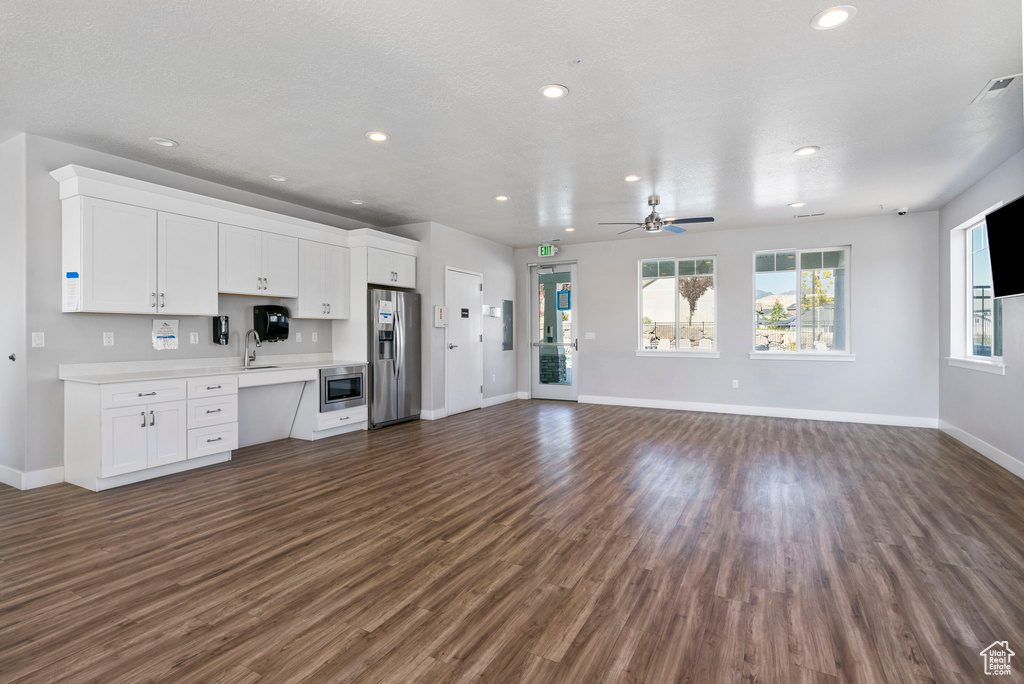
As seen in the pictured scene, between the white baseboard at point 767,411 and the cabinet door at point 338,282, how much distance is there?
429 centimetres

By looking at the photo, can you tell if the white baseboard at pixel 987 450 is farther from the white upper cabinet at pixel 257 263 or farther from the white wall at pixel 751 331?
the white upper cabinet at pixel 257 263

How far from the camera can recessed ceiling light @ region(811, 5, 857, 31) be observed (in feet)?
7.53

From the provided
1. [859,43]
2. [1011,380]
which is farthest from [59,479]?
[1011,380]

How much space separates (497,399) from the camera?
8.24 meters

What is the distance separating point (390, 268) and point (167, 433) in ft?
10.3

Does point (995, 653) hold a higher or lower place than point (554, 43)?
lower

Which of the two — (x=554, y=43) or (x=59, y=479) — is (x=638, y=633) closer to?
(x=554, y=43)

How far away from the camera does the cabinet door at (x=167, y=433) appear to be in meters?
3.96

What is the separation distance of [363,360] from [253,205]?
214cm

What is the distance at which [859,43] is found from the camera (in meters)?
2.58

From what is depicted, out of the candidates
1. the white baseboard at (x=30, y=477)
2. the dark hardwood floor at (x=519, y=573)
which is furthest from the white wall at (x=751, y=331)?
the white baseboard at (x=30, y=477)

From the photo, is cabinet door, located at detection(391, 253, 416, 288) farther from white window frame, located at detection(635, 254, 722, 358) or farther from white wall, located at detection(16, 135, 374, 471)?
white window frame, located at detection(635, 254, 722, 358)

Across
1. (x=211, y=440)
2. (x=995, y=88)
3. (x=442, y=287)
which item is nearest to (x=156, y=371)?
(x=211, y=440)

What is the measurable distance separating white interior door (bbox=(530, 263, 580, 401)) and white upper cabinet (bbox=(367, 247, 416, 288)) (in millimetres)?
2732
